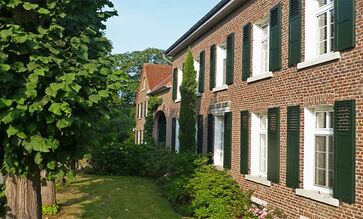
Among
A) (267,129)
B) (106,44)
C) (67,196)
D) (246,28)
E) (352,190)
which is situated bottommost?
(67,196)

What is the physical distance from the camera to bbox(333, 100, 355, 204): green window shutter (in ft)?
26.2

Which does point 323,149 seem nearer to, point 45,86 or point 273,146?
point 273,146

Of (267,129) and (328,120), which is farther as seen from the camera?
(267,129)

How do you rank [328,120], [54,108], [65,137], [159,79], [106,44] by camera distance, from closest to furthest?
[54,108] < [65,137] < [106,44] < [328,120] < [159,79]

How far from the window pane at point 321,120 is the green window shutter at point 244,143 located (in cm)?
343

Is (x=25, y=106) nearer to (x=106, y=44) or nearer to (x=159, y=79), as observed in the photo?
(x=106, y=44)

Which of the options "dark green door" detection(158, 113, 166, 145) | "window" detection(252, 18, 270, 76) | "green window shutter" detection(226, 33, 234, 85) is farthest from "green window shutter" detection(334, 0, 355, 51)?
"dark green door" detection(158, 113, 166, 145)

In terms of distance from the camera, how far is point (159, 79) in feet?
128

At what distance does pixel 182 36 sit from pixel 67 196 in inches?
376

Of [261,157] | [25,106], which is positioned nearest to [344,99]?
[261,157]

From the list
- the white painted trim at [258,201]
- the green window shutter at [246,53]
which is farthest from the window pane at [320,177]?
the green window shutter at [246,53]

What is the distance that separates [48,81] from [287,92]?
7.10m

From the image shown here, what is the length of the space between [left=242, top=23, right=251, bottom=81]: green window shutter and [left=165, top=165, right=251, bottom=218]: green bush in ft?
10.3

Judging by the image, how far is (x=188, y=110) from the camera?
58.6ft
